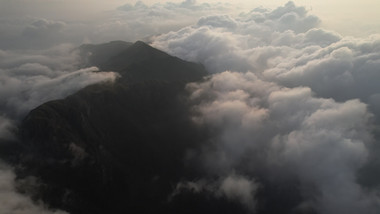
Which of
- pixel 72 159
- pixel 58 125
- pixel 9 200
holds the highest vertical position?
pixel 58 125

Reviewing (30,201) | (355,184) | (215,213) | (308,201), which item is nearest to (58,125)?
(30,201)

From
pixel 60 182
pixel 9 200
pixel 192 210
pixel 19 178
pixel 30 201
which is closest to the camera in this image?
pixel 9 200

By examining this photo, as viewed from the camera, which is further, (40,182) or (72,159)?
(72,159)

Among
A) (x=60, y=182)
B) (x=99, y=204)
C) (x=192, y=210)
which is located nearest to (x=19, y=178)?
(x=60, y=182)

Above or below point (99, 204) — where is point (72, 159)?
above

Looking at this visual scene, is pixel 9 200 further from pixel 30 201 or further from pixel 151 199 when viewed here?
pixel 151 199

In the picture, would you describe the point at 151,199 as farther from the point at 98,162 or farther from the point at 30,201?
the point at 30,201

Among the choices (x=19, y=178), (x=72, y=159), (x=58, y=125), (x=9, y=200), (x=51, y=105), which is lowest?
(x=9, y=200)

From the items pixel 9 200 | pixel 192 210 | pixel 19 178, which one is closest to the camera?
pixel 9 200

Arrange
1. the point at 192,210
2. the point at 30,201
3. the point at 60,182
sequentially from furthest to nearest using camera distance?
the point at 192,210 < the point at 60,182 < the point at 30,201
